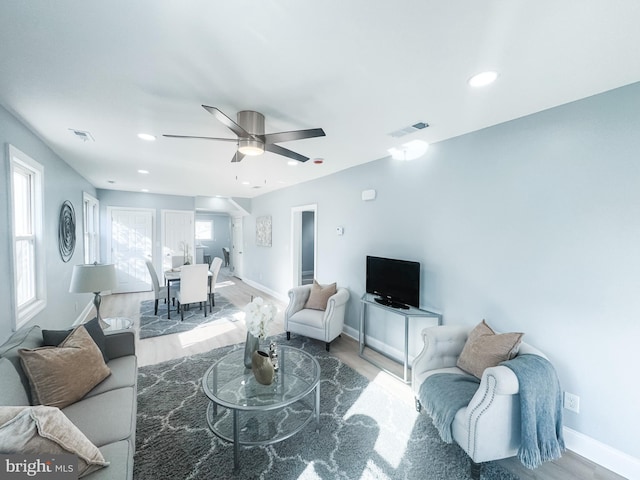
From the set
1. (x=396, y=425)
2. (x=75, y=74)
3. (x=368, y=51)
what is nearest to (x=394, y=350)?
(x=396, y=425)

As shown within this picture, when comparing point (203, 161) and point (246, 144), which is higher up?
point (203, 161)

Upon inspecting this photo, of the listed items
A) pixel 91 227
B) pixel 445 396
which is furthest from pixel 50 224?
pixel 445 396

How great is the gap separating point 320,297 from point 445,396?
2179 millimetres

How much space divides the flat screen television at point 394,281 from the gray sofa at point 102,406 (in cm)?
249

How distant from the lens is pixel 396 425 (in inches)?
86.6

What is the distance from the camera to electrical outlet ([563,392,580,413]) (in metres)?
1.95

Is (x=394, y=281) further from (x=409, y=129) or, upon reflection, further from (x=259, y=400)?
(x=259, y=400)

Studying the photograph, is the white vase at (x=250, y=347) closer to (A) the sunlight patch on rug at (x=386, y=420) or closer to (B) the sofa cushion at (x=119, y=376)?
(B) the sofa cushion at (x=119, y=376)

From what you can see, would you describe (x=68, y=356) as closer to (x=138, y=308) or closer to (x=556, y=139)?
(x=556, y=139)

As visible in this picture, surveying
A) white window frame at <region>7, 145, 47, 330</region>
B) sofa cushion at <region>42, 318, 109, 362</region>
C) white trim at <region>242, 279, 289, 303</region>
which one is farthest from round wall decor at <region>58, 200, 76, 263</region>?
white trim at <region>242, 279, 289, 303</region>

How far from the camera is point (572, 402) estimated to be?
197 centimetres

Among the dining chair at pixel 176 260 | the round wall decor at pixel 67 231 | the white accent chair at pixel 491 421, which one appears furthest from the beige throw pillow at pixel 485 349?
the dining chair at pixel 176 260

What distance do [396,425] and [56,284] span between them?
4.21 meters

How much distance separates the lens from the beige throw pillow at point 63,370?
1.58 metres
